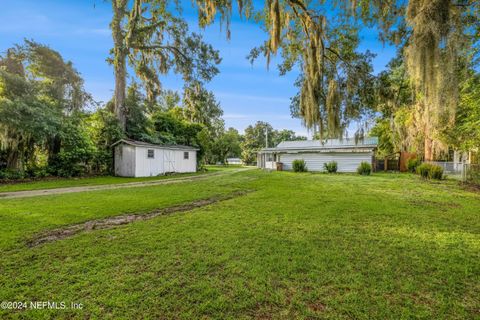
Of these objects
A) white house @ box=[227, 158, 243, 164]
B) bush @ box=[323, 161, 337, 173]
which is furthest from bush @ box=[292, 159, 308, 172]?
white house @ box=[227, 158, 243, 164]

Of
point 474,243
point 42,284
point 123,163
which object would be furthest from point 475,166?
point 123,163

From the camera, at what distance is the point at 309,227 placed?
12.0 ft

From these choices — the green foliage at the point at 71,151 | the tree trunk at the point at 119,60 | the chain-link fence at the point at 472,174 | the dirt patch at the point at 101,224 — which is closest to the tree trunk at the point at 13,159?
the green foliage at the point at 71,151

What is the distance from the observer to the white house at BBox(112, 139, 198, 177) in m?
12.6

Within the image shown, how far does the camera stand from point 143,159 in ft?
42.5

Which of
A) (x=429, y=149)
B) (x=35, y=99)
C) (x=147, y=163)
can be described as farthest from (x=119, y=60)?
(x=429, y=149)

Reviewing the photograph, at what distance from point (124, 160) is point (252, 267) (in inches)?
510

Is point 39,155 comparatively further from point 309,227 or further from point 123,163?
point 309,227

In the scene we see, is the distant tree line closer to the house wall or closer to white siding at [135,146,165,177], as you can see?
the house wall

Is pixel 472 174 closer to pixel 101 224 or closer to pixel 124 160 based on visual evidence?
pixel 101 224

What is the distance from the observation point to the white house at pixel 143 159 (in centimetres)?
1259

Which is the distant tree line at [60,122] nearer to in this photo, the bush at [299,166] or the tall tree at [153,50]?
the tall tree at [153,50]

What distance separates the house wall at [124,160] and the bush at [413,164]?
1886 centimetres

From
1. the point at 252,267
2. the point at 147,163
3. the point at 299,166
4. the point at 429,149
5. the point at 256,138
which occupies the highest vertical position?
the point at 256,138
